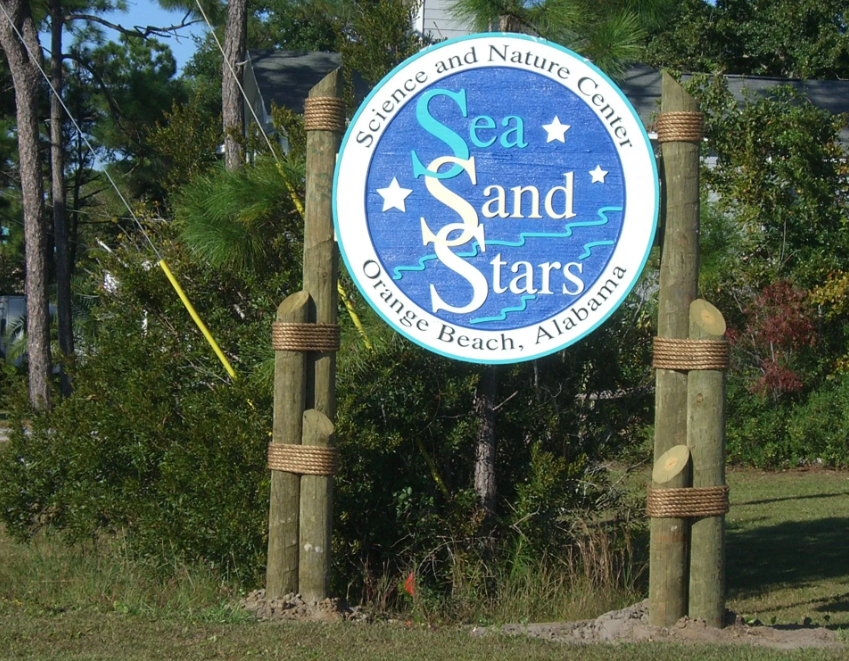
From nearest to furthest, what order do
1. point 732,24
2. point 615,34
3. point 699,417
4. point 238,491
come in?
point 699,417 → point 238,491 → point 615,34 → point 732,24

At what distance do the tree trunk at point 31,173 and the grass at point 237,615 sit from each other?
7.70 metres

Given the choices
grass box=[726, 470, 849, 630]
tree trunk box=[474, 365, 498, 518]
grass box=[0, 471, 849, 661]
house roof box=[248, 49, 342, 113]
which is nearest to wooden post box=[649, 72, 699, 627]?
grass box=[0, 471, 849, 661]

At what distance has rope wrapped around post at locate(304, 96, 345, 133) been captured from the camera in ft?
17.8

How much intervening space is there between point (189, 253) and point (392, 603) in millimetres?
2835

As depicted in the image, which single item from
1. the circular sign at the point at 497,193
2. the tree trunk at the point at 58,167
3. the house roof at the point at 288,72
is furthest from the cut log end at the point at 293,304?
the tree trunk at the point at 58,167

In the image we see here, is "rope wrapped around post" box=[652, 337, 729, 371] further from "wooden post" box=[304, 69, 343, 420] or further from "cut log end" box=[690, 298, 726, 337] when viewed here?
"wooden post" box=[304, 69, 343, 420]

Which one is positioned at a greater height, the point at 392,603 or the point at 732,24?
the point at 732,24

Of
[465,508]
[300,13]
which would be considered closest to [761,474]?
[465,508]

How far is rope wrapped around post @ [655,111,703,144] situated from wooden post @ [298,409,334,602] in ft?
7.38

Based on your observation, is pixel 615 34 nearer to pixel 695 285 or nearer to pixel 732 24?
pixel 695 285

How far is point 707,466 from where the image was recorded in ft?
17.1

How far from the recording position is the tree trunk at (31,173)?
49.7 ft

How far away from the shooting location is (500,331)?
5.23 meters

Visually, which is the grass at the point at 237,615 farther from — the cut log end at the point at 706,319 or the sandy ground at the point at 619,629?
the cut log end at the point at 706,319
